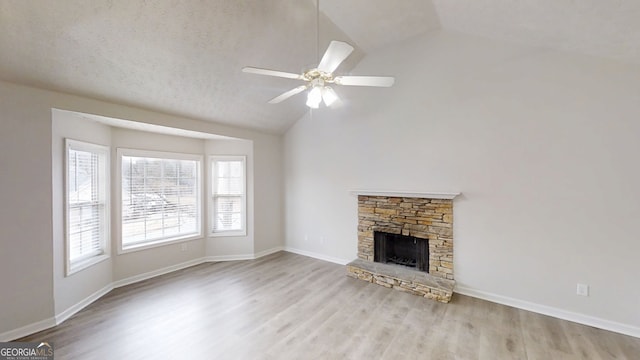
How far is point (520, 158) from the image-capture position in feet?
10.5

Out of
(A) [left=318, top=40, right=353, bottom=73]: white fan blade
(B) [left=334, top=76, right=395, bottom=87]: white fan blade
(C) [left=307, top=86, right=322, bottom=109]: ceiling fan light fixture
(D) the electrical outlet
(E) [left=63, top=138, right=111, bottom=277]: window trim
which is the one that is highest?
(A) [left=318, top=40, right=353, bottom=73]: white fan blade

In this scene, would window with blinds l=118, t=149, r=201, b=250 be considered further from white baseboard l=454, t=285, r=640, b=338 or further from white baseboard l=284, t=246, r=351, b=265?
white baseboard l=454, t=285, r=640, b=338

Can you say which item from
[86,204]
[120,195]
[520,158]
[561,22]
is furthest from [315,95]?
[120,195]

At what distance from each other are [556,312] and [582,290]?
1.28 ft

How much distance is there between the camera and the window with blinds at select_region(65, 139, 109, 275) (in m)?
3.15

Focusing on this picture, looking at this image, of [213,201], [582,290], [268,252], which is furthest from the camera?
[268,252]

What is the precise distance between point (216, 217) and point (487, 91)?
16.8 feet

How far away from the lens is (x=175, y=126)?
3.98 m

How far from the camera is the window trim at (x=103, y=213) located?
3.01 meters

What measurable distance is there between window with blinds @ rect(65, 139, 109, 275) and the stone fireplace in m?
3.79

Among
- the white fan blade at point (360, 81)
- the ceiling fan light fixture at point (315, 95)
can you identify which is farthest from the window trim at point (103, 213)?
the white fan blade at point (360, 81)

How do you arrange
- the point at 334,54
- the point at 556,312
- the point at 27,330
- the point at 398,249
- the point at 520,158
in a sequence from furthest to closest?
the point at 398,249 → the point at 520,158 → the point at 556,312 → the point at 27,330 → the point at 334,54

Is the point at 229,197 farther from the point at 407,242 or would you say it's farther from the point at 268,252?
the point at 407,242

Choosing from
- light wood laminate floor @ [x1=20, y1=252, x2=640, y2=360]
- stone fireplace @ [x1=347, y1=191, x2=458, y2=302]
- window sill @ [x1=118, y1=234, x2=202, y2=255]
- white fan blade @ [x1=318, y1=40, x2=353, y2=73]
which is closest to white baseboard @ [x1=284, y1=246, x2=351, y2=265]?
stone fireplace @ [x1=347, y1=191, x2=458, y2=302]
